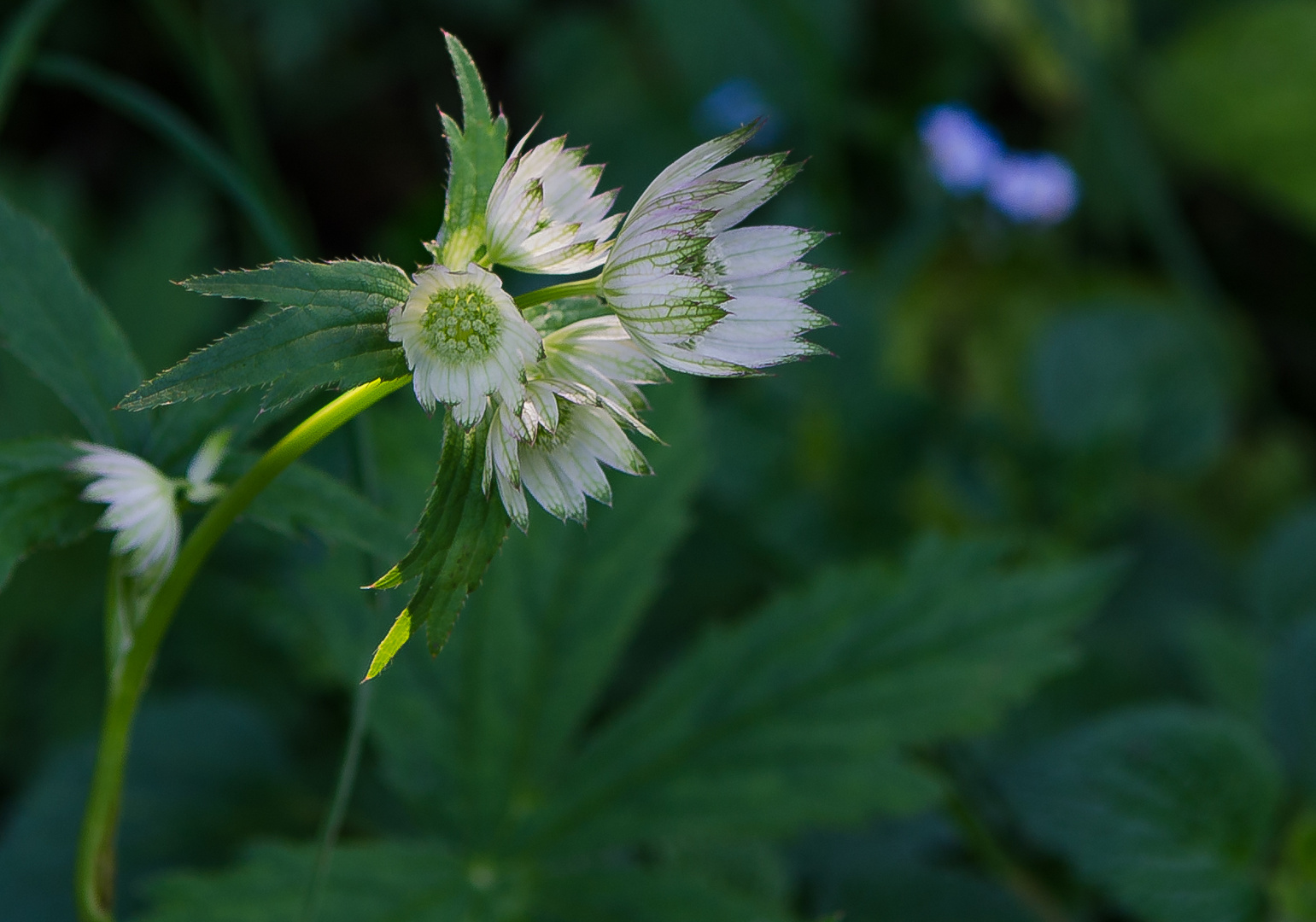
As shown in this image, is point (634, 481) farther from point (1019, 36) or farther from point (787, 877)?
point (1019, 36)

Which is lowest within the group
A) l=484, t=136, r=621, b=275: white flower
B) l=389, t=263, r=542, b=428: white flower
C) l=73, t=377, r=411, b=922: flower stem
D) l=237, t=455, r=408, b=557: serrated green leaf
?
l=73, t=377, r=411, b=922: flower stem

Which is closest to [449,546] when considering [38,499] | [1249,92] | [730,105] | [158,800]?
[38,499]

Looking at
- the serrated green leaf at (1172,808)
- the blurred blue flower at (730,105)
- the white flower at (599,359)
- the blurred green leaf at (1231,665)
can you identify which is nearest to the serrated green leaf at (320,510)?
the white flower at (599,359)

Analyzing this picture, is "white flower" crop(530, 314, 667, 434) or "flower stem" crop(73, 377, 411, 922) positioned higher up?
"white flower" crop(530, 314, 667, 434)

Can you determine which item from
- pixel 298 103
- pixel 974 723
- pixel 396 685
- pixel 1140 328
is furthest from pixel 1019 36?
pixel 396 685

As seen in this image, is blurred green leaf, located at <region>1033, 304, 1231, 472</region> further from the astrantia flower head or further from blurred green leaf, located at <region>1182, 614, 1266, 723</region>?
the astrantia flower head

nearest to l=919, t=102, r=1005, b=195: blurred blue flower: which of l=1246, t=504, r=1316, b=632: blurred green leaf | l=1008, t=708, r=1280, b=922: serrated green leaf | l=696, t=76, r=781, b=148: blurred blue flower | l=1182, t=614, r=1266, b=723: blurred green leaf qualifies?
l=696, t=76, r=781, b=148: blurred blue flower

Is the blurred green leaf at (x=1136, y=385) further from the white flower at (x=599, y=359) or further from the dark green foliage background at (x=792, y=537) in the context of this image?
the white flower at (x=599, y=359)
